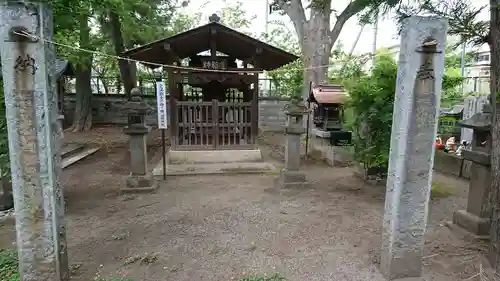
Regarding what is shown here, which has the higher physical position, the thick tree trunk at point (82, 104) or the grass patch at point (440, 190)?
the thick tree trunk at point (82, 104)

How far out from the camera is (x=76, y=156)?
9984 mm

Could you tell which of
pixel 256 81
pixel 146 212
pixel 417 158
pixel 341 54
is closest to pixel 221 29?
pixel 256 81

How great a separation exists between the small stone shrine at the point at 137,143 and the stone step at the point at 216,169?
3.61ft

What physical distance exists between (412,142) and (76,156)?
975 cm

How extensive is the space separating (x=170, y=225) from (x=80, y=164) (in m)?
5.88

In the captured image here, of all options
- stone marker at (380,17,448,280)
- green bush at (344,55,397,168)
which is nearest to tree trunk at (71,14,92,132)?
green bush at (344,55,397,168)

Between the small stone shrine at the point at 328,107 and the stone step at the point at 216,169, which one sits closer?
the stone step at the point at 216,169

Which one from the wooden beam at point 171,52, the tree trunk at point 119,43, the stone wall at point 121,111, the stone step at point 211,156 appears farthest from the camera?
the stone wall at point 121,111

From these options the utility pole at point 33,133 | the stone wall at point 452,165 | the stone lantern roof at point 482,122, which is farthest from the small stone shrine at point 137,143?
the stone wall at point 452,165

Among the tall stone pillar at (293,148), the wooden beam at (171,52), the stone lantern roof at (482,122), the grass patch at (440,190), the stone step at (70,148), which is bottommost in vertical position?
the grass patch at (440,190)

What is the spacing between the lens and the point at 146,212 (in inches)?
208

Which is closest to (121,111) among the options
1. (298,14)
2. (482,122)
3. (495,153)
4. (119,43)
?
(119,43)

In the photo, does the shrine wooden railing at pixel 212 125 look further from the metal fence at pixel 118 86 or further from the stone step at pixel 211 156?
the metal fence at pixel 118 86

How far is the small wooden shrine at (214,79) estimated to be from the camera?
8.30m
